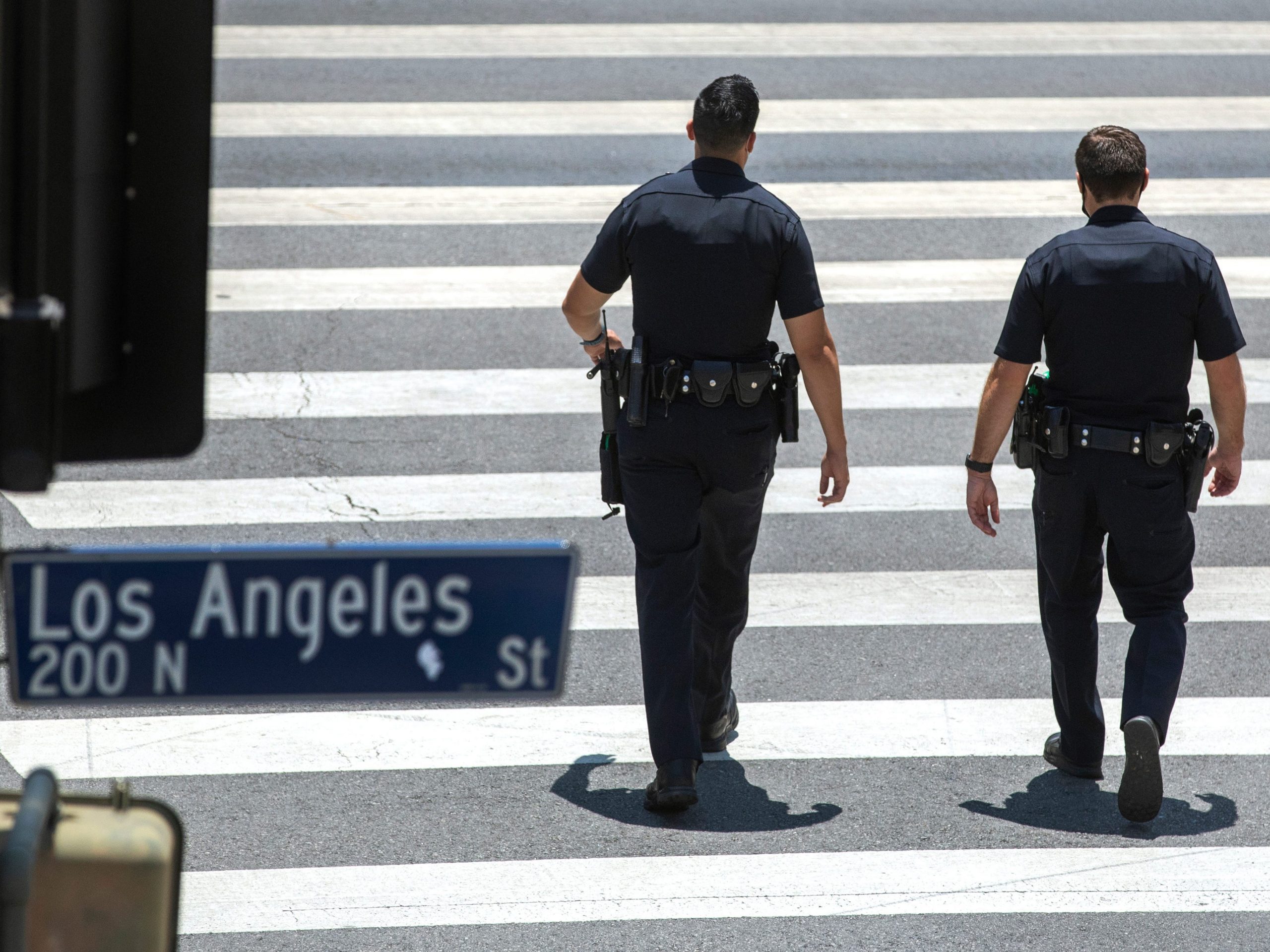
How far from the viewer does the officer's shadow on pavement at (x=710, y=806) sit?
16.7ft

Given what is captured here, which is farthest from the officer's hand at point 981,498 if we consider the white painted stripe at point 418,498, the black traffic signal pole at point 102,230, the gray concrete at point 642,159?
the gray concrete at point 642,159

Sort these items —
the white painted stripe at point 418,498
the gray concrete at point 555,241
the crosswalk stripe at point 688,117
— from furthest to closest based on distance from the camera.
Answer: the crosswalk stripe at point 688,117 < the gray concrete at point 555,241 < the white painted stripe at point 418,498

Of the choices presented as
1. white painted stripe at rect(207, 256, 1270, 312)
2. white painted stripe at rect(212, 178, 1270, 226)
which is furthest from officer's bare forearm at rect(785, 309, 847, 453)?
white painted stripe at rect(212, 178, 1270, 226)

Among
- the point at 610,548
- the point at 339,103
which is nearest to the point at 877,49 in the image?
the point at 339,103

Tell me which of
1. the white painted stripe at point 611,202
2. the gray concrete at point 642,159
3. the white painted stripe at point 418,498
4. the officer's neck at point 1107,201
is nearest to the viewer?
the officer's neck at point 1107,201

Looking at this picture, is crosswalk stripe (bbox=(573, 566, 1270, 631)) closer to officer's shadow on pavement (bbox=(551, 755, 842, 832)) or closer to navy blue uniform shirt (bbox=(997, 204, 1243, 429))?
officer's shadow on pavement (bbox=(551, 755, 842, 832))

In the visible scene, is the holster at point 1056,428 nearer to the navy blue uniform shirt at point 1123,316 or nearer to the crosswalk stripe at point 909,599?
the navy blue uniform shirt at point 1123,316

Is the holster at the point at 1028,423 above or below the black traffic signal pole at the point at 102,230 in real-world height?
below

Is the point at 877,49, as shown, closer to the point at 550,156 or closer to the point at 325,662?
the point at 550,156

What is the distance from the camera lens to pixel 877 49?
12953mm

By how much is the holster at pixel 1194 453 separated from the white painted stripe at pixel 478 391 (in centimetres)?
327

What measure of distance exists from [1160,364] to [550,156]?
6.67m

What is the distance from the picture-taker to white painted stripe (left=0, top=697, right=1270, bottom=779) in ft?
17.7

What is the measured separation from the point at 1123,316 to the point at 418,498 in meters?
3.49
